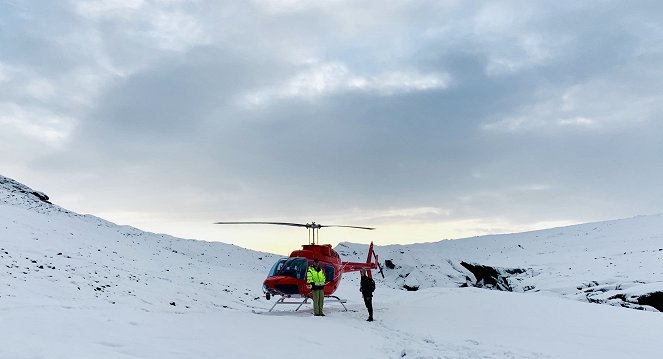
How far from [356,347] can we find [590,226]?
2555 inches

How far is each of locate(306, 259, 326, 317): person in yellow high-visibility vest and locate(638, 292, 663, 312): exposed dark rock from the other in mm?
17057

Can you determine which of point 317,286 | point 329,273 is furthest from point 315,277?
point 329,273

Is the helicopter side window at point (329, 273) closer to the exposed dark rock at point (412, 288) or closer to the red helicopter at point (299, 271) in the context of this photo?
the red helicopter at point (299, 271)

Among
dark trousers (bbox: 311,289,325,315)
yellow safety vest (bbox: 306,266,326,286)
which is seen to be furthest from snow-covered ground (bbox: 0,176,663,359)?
yellow safety vest (bbox: 306,266,326,286)

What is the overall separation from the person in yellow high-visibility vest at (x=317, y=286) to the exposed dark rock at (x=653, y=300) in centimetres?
1706

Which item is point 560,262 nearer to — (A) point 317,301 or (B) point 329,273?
(B) point 329,273

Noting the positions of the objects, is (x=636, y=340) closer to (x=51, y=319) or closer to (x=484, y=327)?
(x=484, y=327)

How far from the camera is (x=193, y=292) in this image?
83.1ft

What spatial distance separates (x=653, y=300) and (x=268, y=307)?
740 inches

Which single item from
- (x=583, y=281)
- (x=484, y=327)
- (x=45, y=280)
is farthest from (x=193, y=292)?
(x=583, y=281)

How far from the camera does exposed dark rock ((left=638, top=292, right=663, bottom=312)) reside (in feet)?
78.7

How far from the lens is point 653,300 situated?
24.3 m

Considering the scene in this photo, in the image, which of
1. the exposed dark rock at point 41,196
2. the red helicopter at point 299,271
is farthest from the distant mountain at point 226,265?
the red helicopter at point 299,271

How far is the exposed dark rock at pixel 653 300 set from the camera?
23981 millimetres
